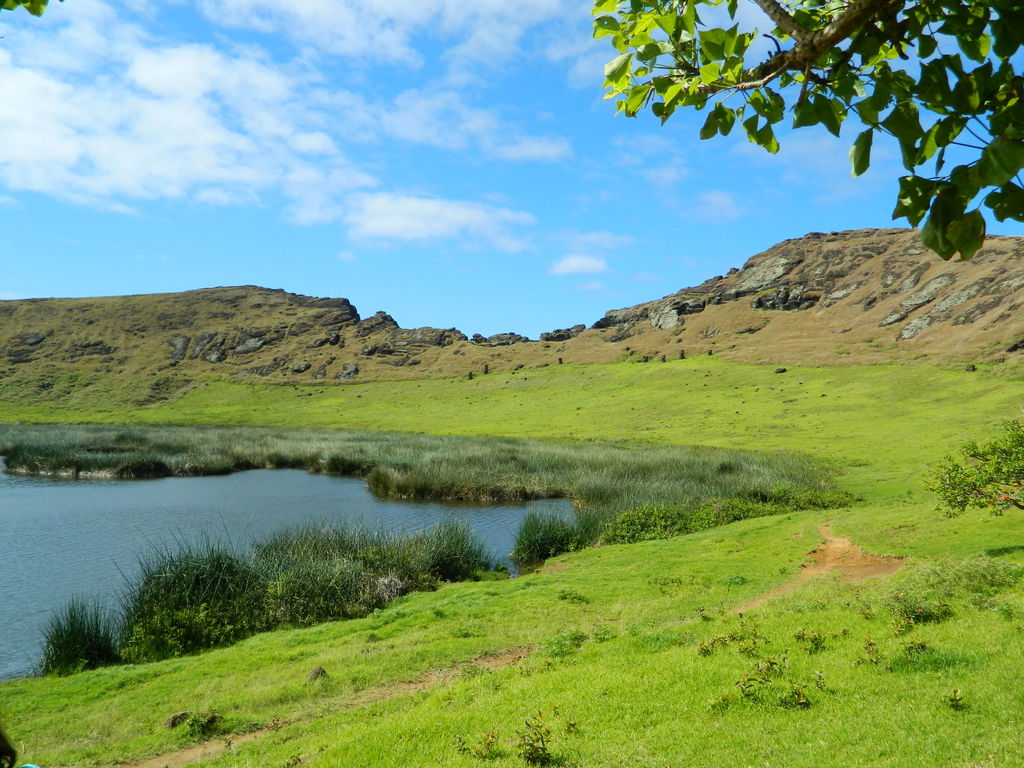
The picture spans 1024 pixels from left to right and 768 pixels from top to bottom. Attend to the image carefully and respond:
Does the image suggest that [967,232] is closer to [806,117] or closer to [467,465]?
[806,117]

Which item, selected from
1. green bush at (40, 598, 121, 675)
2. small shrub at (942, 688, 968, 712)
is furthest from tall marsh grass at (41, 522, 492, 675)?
small shrub at (942, 688, 968, 712)

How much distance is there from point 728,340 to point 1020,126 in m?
134

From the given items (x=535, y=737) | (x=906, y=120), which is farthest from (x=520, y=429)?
(x=906, y=120)

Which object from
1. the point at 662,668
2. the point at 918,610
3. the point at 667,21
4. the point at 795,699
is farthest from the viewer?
the point at 918,610

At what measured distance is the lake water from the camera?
1880cm

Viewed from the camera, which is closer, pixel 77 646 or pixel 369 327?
pixel 77 646

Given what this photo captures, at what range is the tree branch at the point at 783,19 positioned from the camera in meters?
3.38

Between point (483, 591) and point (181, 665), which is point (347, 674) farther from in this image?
point (483, 591)

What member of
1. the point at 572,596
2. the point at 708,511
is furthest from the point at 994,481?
the point at 708,511

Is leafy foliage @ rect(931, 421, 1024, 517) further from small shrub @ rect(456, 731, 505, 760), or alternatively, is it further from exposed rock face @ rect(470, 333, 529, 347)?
exposed rock face @ rect(470, 333, 529, 347)

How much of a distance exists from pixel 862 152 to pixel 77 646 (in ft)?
56.9

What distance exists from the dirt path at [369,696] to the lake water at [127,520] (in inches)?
280

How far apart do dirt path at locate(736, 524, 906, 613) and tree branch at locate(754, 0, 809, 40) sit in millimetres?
12858

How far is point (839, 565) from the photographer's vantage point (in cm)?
1761
